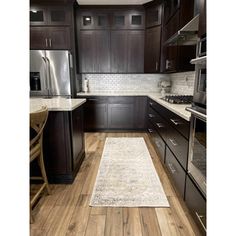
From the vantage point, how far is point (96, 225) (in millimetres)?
1521

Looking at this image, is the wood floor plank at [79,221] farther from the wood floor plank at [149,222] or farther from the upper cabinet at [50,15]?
the upper cabinet at [50,15]

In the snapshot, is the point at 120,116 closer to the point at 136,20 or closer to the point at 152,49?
the point at 152,49

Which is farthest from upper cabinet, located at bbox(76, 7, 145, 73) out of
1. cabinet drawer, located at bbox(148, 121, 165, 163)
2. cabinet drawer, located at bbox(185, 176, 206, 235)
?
cabinet drawer, located at bbox(185, 176, 206, 235)

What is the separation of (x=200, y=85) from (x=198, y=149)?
480 millimetres

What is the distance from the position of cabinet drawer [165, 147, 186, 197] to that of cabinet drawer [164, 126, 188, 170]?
0.08 metres

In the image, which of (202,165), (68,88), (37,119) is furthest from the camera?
(68,88)

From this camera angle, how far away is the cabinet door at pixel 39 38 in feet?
12.7

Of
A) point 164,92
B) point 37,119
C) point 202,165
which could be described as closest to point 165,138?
point 202,165

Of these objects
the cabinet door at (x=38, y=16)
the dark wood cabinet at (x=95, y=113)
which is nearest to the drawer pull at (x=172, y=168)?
the dark wood cabinet at (x=95, y=113)

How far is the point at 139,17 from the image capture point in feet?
13.2

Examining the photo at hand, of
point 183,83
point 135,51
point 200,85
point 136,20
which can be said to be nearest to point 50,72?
point 135,51
